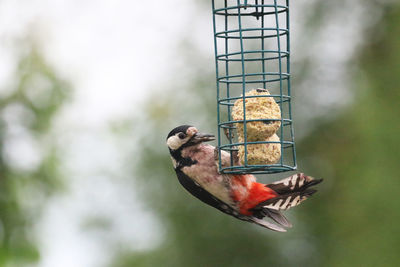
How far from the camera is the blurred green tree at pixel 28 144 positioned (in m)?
9.89

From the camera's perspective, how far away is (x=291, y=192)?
5.96 meters

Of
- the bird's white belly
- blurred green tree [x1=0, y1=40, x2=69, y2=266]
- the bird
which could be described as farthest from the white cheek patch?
blurred green tree [x1=0, y1=40, x2=69, y2=266]

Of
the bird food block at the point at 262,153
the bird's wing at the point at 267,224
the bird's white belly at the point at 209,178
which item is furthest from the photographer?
the bird's white belly at the point at 209,178

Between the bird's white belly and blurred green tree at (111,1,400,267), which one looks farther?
blurred green tree at (111,1,400,267)

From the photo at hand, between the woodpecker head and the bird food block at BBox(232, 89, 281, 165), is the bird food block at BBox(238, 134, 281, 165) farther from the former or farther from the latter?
the woodpecker head

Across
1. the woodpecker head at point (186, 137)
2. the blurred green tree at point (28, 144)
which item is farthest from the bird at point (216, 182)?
the blurred green tree at point (28, 144)

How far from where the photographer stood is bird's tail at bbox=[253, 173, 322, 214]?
18.9ft

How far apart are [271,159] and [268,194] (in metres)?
0.51

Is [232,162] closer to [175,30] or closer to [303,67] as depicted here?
[303,67]

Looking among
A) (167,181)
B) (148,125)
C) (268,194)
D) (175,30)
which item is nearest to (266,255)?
(167,181)

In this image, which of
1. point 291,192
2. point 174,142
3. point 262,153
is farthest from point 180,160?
point 291,192

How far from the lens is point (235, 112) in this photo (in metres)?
5.86

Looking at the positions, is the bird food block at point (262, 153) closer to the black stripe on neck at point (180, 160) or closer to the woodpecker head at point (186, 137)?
the woodpecker head at point (186, 137)

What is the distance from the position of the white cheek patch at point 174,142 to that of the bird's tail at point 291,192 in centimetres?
76
